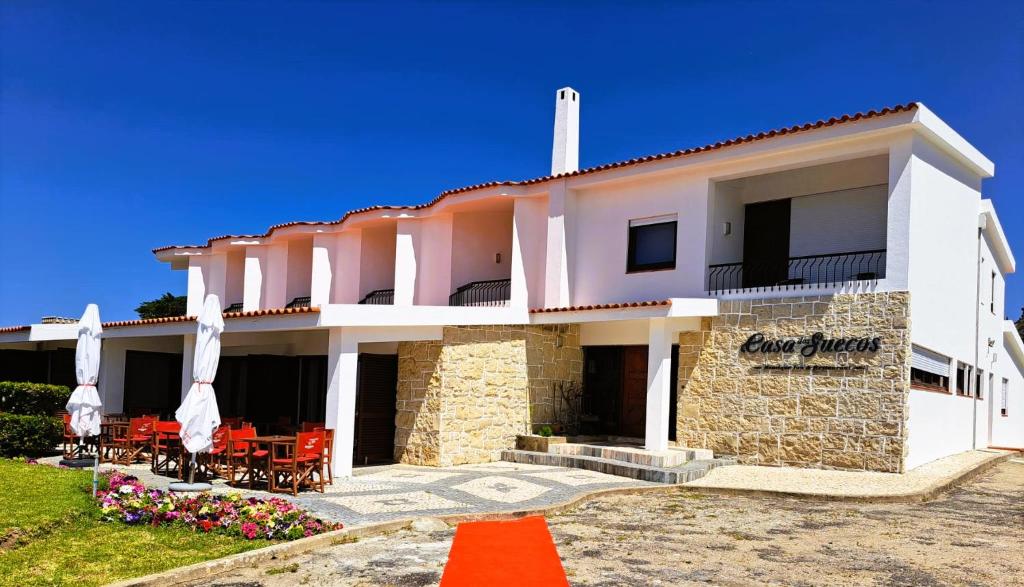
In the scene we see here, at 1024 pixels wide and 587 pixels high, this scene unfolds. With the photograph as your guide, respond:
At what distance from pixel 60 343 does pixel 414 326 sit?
13319 millimetres

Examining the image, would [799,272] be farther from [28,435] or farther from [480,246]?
[28,435]

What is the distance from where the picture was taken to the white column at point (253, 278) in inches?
1028

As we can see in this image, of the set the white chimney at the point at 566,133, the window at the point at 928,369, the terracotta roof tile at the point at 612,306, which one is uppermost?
the white chimney at the point at 566,133

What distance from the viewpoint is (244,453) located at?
11.9m

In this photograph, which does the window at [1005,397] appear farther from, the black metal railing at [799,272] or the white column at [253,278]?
the white column at [253,278]

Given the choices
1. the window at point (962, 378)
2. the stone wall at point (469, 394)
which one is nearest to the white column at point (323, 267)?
the stone wall at point (469, 394)

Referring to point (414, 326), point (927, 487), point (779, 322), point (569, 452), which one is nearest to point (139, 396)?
point (414, 326)

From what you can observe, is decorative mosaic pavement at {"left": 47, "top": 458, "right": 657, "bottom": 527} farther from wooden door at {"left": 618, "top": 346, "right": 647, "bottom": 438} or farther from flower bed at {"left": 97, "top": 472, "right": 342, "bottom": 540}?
wooden door at {"left": 618, "top": 346, "right": 647, "bottom": 438}

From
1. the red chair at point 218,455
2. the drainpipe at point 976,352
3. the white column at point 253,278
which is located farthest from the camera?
the white column at point 253,278

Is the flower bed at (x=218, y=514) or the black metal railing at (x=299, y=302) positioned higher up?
Result: the black metal railing at (x=299, y=302)

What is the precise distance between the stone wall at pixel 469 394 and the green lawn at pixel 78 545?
637 cm

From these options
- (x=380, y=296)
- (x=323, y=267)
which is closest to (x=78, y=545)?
(x=380, y=296)

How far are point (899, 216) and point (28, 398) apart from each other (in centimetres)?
1708

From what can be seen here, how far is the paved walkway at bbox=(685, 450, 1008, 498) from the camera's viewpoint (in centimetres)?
1186
